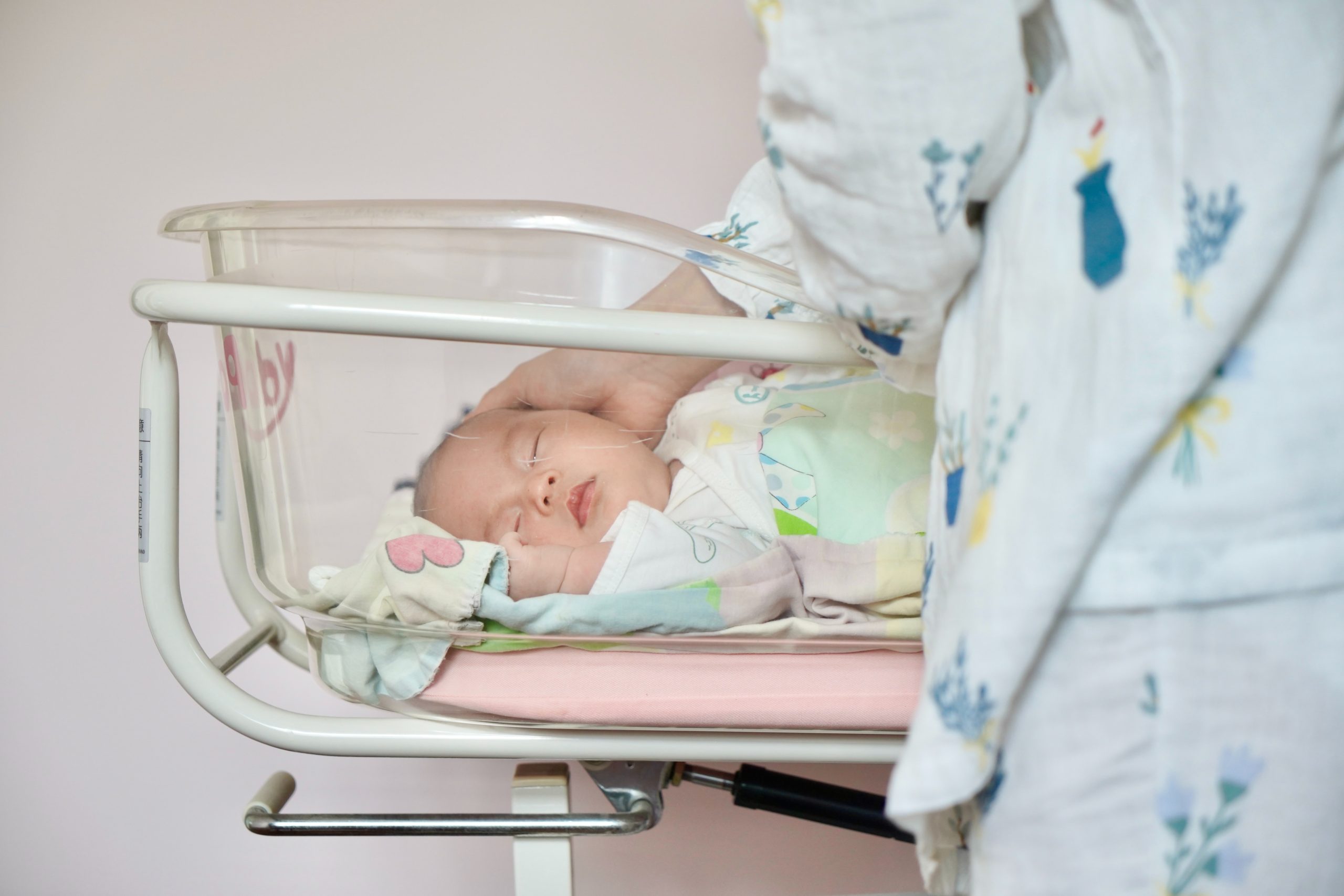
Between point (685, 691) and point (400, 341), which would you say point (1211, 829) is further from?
point (400, 341)

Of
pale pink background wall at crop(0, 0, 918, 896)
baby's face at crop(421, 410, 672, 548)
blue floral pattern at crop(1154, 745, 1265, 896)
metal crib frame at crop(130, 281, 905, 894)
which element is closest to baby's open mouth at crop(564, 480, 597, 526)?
baby's face at crop(421, 410, 672, 548)

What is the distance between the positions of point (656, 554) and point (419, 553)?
0.16 m

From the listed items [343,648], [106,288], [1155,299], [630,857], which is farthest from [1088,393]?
[106,288]

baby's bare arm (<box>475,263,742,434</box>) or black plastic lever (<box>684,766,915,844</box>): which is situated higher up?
baby's bare arm (<box>475,263,742,434</box>)

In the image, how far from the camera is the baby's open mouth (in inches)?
26.4

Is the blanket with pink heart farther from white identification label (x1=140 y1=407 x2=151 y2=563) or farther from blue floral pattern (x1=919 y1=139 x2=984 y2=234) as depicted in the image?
blue floral pattern (x1=919 y1=139 x2=984 y2=234)

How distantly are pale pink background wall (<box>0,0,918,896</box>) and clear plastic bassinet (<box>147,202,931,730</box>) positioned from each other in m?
0.65

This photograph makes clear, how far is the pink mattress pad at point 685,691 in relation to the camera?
60cm

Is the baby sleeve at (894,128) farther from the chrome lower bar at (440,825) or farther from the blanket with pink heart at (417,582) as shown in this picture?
the chrome lower bar at (440,825)

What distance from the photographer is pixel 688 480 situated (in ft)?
2.33

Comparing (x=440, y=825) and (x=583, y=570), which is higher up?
(x=583, y=570)

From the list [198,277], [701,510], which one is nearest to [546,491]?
[701,510]

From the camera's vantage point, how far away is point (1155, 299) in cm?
41

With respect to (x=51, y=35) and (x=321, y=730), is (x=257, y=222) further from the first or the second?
(x=51, y=35)
